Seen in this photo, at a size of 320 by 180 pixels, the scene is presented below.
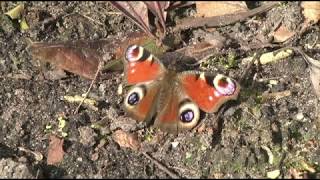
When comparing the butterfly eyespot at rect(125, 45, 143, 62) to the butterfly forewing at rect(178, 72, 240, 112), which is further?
the butterfly eyespot at rect(125, 45, 143, 62)

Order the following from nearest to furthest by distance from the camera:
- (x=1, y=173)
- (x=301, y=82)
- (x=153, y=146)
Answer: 1. (x=1, y=173)
2. (x=153, y=146)
3. (x=301, y=82)

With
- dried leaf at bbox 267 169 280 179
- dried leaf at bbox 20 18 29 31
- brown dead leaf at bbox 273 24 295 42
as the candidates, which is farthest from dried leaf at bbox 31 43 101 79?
dried leaf at bbox 267 169 280 179

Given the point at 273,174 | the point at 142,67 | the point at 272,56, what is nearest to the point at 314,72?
the point at 272,56

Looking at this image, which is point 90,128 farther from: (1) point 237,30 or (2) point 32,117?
(1) point 237,30

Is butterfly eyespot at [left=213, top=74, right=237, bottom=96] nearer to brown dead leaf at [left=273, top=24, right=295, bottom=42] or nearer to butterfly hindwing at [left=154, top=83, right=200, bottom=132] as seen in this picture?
butterfly hindwing at [left=154, top=83, right=200, bottom=132]

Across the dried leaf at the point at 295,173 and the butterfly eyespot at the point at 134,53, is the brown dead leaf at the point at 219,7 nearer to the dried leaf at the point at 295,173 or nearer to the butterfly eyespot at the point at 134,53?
the butterfly eyespot at the point at 134,53

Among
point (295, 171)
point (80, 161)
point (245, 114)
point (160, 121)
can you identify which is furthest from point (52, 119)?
point (295, 171)
